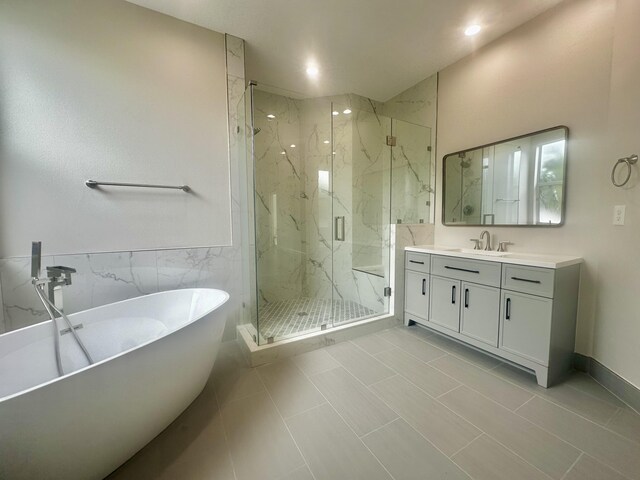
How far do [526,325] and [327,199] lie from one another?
2235 millimetres

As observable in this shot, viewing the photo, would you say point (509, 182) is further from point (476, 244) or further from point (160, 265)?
point (160, 265)

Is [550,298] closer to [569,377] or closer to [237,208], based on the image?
[569,377]

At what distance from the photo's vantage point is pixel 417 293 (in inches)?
103

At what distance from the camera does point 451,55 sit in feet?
8.46

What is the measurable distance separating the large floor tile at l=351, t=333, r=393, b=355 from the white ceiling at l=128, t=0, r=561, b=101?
2.72 metres

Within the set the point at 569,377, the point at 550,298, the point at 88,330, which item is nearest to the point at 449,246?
the point at 550,298

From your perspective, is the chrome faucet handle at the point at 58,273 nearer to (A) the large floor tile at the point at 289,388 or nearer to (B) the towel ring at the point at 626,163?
(A) the large floor tile at the point at 289,388

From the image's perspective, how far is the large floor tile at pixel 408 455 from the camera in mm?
1159

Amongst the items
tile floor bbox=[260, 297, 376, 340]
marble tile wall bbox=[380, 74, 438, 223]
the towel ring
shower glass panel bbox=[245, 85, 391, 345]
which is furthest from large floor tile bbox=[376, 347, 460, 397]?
the towel ring

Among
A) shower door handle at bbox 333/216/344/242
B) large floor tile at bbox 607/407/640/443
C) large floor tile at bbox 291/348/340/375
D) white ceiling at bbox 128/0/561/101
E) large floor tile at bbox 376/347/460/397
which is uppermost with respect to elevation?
white ceiling at bbox 128/0/561/101

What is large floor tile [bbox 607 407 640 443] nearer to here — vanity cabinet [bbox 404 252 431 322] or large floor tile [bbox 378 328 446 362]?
large floor tile [bbox 378 328 446 362]

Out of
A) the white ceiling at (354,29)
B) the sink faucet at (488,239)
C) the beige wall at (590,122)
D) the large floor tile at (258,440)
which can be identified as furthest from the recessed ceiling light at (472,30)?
the large floor tile at (258,440)

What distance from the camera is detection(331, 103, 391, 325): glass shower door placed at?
3.23 meters

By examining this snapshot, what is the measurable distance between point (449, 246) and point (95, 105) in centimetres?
329
